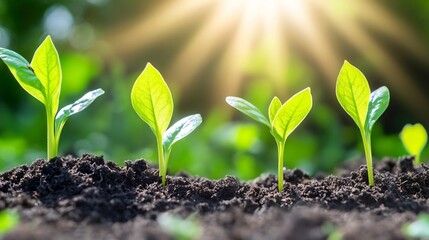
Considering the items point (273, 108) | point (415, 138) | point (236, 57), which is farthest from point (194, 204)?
point (236, 57)

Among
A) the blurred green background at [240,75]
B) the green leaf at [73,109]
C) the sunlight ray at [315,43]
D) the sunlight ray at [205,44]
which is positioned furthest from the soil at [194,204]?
the sunlight ray at [205,44]

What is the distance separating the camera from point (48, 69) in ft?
5.68

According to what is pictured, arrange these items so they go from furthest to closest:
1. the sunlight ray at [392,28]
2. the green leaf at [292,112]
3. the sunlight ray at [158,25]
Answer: the sunlight ray at [158,25], the sunlight ray at [392,28], the green leaf at [292,112]

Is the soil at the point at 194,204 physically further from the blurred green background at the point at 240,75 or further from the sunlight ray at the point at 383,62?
the sunlight ray at the point at 383,62

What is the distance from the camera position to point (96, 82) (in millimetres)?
4672

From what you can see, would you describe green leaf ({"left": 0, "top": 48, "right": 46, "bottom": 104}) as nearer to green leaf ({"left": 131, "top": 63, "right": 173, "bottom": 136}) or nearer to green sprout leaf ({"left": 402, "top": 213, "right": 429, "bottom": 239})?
green leaf ({"left": 131, "top": 63, "right": 173, "bottom": 136})

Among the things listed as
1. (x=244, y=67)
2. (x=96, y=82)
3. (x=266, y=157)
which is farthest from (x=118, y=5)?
(x=266, y=157)

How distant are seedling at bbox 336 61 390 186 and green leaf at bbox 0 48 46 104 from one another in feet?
2.86

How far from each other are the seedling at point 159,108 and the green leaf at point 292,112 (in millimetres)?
228

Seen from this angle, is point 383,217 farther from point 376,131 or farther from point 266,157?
point 376,131

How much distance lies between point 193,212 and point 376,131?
8.80 ft

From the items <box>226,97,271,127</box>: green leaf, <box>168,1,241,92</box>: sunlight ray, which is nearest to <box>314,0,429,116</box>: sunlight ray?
<box>168,1,241,92</box>: sunlight ray

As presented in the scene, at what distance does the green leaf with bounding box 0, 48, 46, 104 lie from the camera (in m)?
1.66

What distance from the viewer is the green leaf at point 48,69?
172 centimetres
